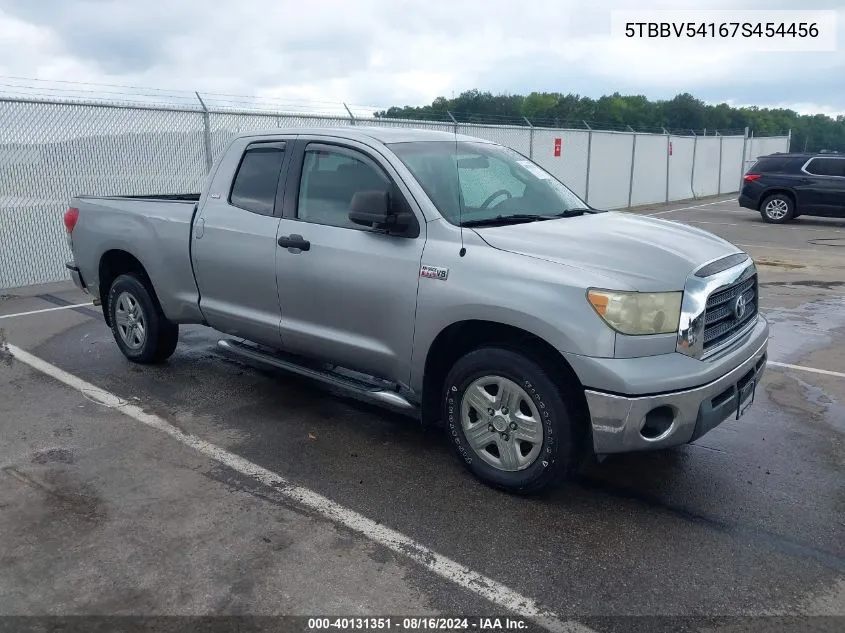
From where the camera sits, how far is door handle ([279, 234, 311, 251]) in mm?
4707

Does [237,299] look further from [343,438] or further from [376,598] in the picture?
[376,598]

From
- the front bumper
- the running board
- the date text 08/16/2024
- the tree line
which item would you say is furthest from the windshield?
the tree line

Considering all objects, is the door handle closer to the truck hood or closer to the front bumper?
the truck hood

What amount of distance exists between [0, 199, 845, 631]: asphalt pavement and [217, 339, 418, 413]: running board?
0.36 metres

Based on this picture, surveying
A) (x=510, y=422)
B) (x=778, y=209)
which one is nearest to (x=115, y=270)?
(x=510, y=422)

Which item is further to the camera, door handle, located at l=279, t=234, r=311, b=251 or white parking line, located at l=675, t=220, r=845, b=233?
white parking line, located at l=675, t=220, r=845, b=233

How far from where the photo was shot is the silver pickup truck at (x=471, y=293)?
11.9 ft

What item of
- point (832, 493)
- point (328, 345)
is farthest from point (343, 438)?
point (832, 493)

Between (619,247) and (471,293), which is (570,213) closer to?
(619,247)

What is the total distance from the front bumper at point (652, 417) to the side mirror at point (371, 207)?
146 cm

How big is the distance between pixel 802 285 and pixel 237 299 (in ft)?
27.3

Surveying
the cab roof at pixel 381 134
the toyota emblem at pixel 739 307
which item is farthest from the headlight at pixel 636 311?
the cab roof at pixel 381 134

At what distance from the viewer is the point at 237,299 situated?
5254mm

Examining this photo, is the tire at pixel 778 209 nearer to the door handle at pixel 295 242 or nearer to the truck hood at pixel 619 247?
the truck hood at pixel 619 247
